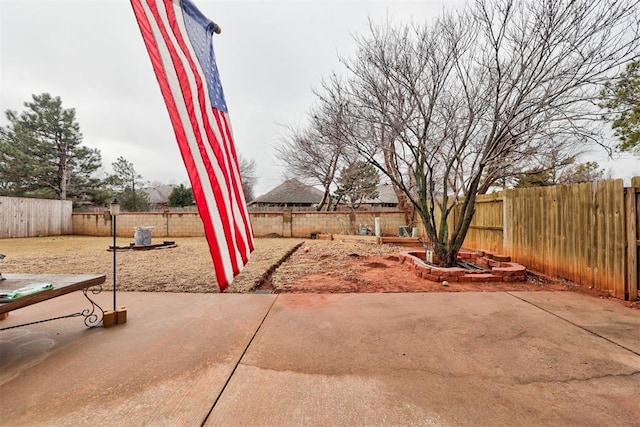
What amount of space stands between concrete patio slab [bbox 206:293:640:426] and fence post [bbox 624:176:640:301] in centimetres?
61

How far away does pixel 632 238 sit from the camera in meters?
3.18

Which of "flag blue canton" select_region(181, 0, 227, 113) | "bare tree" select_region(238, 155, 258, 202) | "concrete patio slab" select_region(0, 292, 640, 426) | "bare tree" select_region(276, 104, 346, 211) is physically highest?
"bare tree" select_region(238, 155, 258, 202)

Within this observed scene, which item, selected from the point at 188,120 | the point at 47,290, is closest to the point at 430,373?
the point at 188,120

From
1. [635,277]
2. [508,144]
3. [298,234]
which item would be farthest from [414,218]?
[635,277]

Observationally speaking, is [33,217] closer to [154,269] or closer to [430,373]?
[154,269]

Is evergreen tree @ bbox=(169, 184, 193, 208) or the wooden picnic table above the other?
evergreen tree @ bbox=(169, 184, 193, 208)

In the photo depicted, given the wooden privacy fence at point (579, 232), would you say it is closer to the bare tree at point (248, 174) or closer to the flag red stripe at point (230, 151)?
the flag red stripe at point (230, 151)

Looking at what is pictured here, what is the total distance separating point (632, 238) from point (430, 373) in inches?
132

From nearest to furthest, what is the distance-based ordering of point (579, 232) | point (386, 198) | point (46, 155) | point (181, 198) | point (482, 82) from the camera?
point (579, 232) < point (482, 82) < point (46, 155) < point (181, 198) < point (386, 198)

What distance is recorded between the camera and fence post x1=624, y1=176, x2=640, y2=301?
3164 mm

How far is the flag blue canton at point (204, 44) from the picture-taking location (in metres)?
2.14

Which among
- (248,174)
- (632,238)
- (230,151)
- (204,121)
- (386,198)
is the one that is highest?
(248,174)

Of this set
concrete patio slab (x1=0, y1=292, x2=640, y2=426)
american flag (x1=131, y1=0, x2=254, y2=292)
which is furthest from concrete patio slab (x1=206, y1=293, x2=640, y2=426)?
american flag (x1=131, y1=0, x2=254, y2=292)

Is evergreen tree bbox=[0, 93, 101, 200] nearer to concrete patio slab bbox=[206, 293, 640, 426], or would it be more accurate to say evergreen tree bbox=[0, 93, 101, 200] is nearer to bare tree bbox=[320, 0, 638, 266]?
bare tree bbox=[320, 0, 638, 266]
